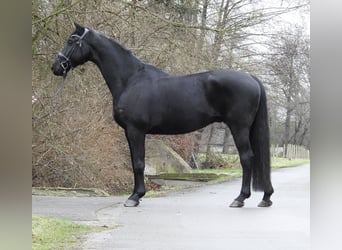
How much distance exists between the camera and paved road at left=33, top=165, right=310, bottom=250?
2.42 meters

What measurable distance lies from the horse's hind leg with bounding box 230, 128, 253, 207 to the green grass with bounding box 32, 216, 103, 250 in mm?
769

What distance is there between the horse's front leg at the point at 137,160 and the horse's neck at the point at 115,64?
0.22m

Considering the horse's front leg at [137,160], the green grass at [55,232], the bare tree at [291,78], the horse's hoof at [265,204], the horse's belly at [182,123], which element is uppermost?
the bare tree at [291,78]

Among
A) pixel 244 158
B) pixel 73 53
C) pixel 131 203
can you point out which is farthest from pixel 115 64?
pixel 244 158

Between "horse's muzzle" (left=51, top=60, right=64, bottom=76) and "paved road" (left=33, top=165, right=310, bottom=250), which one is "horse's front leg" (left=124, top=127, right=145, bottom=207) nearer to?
"paved road" (left=33, top=165, right=310, bottom=250)

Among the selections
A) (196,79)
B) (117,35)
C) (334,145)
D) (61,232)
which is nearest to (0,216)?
(61,232)

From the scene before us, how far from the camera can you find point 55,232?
241 cm

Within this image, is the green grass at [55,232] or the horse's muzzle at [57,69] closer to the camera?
the green grass at [55,232]

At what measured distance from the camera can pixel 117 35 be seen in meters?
2.89

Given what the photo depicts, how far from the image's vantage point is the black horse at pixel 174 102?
2584 millimetres

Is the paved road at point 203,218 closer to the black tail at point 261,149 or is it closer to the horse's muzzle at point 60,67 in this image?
the black tail at point 261,149

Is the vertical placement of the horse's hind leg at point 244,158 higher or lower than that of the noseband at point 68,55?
lower

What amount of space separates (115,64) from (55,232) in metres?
0.93

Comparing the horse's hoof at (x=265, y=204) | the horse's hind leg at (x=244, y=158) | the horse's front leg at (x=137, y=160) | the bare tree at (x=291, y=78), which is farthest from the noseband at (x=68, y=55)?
the horse's hoof at (x=265, y=204)
